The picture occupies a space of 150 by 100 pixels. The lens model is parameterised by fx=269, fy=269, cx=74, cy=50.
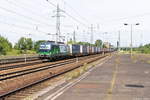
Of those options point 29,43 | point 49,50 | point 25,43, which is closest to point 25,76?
point 49,50

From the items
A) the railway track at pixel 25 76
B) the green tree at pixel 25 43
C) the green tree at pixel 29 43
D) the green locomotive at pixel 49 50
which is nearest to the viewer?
the railway track at pixel 25 76

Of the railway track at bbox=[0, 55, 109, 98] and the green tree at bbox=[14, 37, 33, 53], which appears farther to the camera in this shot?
the green tree at bbox=[14, 37, 33, 53]

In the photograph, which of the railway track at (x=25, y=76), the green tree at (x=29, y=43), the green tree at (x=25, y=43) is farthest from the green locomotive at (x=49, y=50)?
the green tree at (x=29, y=43)

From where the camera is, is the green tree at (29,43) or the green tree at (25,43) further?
the green tree at (29,43)

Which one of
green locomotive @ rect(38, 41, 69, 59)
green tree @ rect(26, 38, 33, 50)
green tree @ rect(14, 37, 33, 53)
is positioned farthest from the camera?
green tree @ rect(26, 38, 33, 50)

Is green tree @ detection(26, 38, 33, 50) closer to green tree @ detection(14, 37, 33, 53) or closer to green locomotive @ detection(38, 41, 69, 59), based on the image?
green tree @ detection(14, 37, 33, 53)

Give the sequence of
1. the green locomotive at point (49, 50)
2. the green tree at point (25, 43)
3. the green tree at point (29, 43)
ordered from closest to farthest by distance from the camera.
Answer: the green locomotive at point (49, 50), the green tree at point (25, 43), the green tree at point (29, 43)

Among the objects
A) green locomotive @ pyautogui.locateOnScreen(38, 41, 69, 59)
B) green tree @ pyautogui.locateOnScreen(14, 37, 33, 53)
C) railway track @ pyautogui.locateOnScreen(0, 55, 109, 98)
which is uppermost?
green tree @ pyautogui.locateOnScreen(14, 37, 33, 53)

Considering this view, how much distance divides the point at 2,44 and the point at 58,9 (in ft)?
118

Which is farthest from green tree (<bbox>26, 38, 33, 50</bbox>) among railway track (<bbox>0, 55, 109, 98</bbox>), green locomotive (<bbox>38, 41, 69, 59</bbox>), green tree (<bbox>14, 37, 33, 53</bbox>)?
railway track (<bbox>0, 55, 109, 98</bbox>)

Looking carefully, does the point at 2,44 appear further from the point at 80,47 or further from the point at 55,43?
the point at 55,43

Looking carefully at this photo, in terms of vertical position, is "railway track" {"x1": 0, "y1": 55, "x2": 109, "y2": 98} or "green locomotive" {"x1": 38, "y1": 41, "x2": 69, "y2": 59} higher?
"green locomotive" {"x1": 38, "y1": 41, "x2": 69, "y2": 59}

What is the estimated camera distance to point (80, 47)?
215 ft

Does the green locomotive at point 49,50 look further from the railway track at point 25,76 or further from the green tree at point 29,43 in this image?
the green tree at point 29,43
